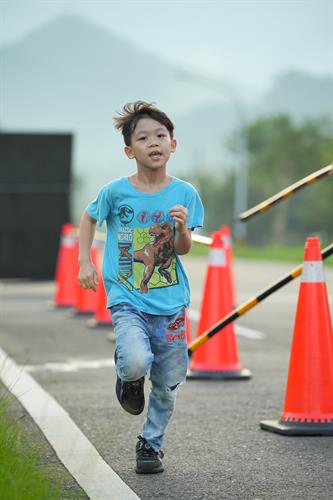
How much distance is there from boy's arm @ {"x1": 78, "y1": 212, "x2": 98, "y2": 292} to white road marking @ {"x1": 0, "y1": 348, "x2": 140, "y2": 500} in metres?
0.55

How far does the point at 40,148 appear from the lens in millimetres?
21703

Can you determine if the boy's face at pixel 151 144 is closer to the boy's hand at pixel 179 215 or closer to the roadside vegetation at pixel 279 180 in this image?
the boy's hand at pixel 179 215

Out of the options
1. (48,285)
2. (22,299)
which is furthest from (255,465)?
(48,285)

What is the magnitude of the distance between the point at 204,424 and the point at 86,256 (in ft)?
5.45

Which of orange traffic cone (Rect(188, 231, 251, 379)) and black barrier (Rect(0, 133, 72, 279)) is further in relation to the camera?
black barrier (Rect(0, 133, 72, 279))

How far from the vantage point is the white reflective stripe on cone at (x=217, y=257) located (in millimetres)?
9328

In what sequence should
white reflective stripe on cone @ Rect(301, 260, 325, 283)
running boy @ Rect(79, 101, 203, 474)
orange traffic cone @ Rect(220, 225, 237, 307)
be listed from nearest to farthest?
running boy @ Rect(79, 101, 203, 474)
white reflective stripe on cone @ Rect(301, 260, 325, 283)
orange traffic cone @ Rect(220, 225, 237, 307)

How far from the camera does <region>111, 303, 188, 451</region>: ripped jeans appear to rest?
552 cm

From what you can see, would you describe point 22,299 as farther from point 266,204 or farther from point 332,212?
point 332,212

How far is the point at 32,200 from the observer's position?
838 inches

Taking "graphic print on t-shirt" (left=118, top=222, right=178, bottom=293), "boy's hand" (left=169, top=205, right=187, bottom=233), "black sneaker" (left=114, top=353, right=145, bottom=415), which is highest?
"boy's hand" (left=169, top=205, right=187, bottom=233)

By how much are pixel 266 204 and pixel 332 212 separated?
283 ft

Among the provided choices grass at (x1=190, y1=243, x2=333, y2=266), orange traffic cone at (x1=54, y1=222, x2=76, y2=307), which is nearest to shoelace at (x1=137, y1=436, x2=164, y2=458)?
orange traffic cone at (x1=54, y1=222, x2=76, y2=307)

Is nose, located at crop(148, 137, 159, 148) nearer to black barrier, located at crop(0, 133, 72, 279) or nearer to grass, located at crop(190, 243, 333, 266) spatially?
black barrier, located at crop(0, 133, 72, 279)
